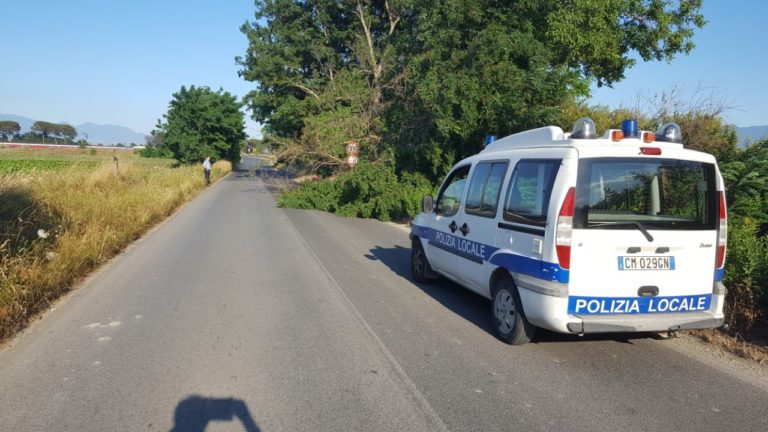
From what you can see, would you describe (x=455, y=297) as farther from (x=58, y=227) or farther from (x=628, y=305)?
(x=58, y=227)

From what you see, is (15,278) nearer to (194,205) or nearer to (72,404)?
(72,404)

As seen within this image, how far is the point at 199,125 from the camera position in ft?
177

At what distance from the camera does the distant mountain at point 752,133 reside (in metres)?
9.32

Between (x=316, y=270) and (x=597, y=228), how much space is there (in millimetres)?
5528

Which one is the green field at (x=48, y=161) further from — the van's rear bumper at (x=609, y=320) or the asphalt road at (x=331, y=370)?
the van's rear bumper at (x=609, y=320)

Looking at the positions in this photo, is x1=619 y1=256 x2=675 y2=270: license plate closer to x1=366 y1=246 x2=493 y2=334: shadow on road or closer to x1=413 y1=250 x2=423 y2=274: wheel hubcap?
x1=366 y1=246 x2=493 y2=334: shadow on road

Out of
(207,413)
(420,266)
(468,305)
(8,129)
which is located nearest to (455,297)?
(468,305)

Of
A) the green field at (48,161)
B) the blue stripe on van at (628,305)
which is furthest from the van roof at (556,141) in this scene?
the green field at (48,161)

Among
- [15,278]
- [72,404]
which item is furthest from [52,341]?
[72,404]

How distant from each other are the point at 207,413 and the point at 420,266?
4.79 metres

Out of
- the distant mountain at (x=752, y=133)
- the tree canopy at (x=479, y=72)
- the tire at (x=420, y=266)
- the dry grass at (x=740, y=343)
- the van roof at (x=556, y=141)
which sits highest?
the tree canopy at (x=479, y=72)

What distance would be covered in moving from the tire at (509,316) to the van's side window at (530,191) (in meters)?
0.69

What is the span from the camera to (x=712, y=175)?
502 centimetres

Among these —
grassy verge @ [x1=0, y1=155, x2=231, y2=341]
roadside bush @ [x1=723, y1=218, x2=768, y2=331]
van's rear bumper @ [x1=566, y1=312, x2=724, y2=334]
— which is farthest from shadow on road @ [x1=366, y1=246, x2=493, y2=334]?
grassy verge @ [x1=0, y1=155, x2=231, y2=341]
